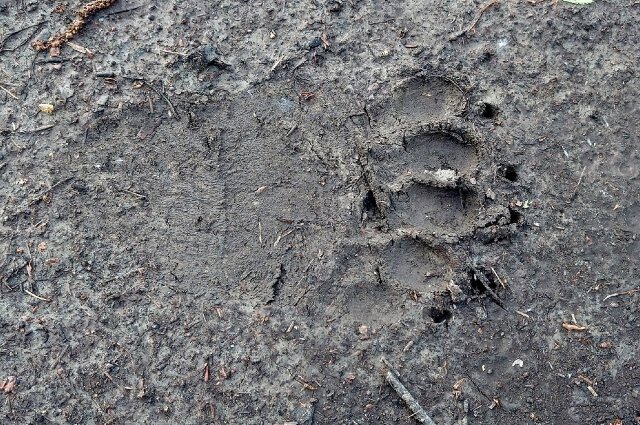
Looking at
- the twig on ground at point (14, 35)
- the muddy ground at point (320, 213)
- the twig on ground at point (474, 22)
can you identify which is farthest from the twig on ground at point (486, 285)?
the twig on ground at point (14, 35)

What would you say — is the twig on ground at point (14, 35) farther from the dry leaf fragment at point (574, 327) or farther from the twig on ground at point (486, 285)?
the dry leaf fragment at point (574, 327)

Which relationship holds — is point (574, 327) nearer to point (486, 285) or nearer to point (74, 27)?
point (486, 285)

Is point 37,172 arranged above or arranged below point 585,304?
above

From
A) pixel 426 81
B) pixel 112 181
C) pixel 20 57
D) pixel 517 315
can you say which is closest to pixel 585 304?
pixel 517 315

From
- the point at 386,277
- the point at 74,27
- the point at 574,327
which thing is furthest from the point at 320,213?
the point at 74,27

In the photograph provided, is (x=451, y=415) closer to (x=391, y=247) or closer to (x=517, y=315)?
(x=517, y=315)

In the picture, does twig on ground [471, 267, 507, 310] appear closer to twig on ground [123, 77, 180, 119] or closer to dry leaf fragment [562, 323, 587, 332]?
dry leaf fragment [562, 323, 587, 332]

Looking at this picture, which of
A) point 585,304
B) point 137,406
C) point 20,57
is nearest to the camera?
point 137,406
